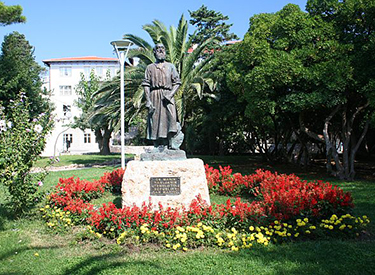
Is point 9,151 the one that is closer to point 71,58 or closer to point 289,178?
point 289,178

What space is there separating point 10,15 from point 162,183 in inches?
522

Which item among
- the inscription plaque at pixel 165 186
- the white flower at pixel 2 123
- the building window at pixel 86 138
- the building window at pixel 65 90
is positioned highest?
the building window at pixel 65 90

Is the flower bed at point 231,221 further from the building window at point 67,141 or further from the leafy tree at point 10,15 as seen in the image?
the building window at point 67,141

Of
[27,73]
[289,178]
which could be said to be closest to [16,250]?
[289,178]

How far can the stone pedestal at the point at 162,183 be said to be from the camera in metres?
5.97

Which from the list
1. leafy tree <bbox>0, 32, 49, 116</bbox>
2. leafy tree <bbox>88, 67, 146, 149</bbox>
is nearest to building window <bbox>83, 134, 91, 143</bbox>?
leafy tree <bbox>0, 32, 49, 116</bbox>

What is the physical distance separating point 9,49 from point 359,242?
82.1 feet

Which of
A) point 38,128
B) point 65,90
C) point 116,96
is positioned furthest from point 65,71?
point 38,128

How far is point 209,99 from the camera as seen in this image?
1532 cm

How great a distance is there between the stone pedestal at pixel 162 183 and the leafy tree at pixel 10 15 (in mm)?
12536

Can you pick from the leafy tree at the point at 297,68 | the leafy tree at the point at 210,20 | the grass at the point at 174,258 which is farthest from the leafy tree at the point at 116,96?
the leafy tree at the point at 210,20

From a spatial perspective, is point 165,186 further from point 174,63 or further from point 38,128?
point 174,63

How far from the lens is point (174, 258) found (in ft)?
14.2

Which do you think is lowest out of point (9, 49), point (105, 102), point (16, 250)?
point (16, 250)
